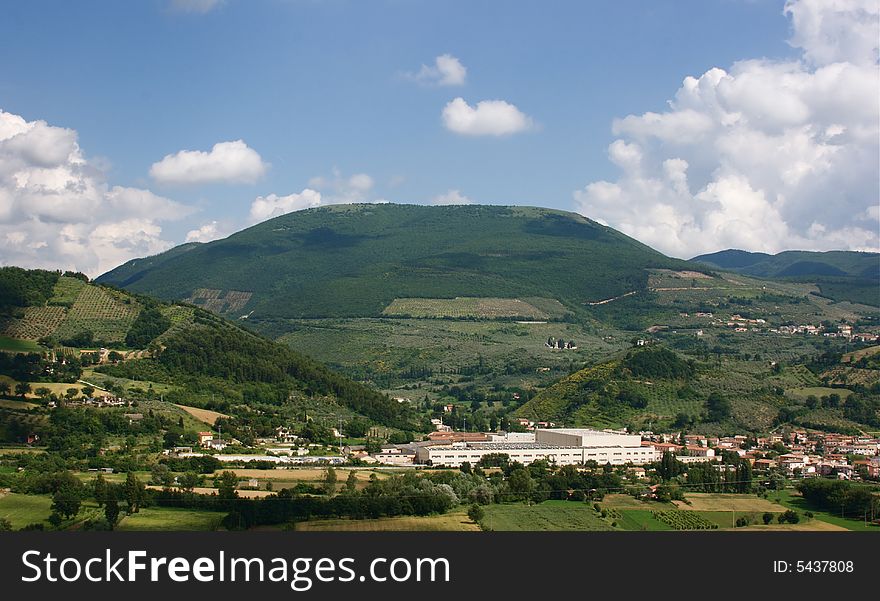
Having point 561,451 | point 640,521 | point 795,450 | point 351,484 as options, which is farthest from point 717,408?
point 351,484

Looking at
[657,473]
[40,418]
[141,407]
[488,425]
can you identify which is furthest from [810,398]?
[40,418]

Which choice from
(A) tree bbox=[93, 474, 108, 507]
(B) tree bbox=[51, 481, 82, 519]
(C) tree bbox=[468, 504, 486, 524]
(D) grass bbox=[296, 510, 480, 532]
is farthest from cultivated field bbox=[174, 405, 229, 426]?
(C) tree bbox=[468, 504, 486, 524]

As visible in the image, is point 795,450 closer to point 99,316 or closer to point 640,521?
point 640,521

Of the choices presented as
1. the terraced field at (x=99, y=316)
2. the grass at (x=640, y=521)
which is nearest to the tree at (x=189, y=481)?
the grass at (x=640, y=521)

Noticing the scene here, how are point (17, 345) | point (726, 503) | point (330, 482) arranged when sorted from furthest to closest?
point (17, 345)
point (726, 503)
point (330, 482)

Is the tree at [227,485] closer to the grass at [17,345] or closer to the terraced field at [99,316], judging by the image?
the grass at [17,345]

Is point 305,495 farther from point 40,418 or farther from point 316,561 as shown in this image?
point 40,418
